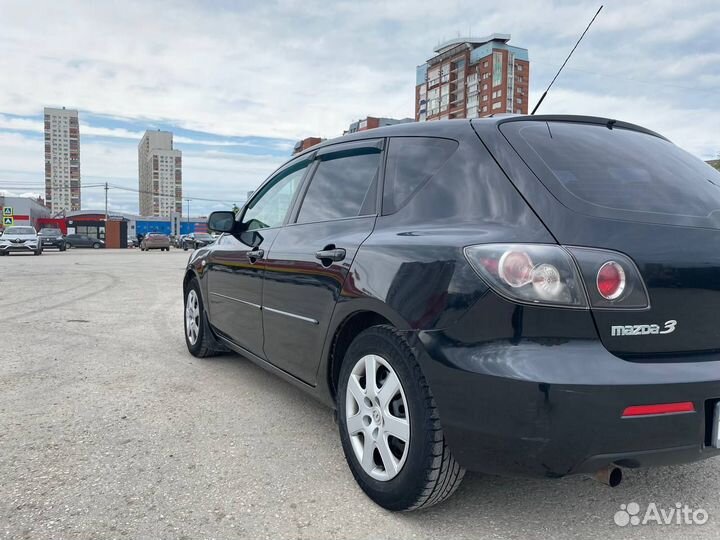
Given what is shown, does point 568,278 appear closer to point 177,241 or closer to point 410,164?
point 410,164

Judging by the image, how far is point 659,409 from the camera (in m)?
1.86

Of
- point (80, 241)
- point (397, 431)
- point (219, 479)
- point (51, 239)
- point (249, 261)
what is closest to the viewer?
point (397, 431)

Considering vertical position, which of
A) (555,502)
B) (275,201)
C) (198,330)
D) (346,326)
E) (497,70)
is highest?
(497,70)

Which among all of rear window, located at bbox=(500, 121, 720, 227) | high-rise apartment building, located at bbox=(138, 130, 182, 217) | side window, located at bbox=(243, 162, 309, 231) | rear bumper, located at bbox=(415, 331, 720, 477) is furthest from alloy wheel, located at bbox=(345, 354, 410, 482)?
high-rise apartment building, located at bbox=(138, 130, 182, 217)

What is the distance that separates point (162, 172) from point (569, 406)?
384 ft

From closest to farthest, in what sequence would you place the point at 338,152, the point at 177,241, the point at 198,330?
the point at 338,152
the point at 198,330
the point at 177,241

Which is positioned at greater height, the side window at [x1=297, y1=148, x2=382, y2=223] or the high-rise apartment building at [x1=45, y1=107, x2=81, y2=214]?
the high-rise apartment building at [x1=45, y1=107, x2=81, y2=214]

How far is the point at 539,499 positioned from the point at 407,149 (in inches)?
66.9

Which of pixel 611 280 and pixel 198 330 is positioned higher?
pixel 611 280

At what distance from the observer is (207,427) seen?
336cm

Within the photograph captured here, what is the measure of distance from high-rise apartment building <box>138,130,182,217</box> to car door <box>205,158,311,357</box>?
361ft

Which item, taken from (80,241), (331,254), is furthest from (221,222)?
(80,241)

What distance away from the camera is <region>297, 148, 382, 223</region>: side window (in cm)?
289

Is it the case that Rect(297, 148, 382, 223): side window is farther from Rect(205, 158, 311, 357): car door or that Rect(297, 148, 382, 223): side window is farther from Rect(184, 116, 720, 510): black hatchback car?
Rect(205, 158, 311, 357): car door
